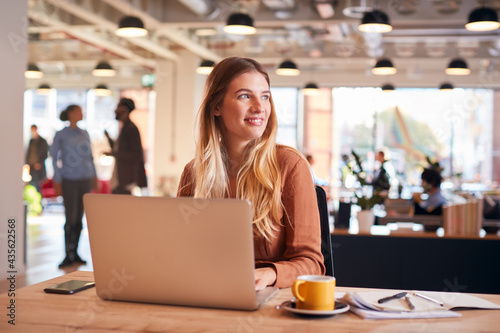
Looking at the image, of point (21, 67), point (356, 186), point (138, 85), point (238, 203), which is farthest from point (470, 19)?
point (138, 85)

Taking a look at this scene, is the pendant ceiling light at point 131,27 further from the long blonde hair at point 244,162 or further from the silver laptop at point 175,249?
the silver laptop at point 175,249

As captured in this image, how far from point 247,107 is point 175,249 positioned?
2.32 ft

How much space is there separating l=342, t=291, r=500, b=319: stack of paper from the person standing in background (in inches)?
388

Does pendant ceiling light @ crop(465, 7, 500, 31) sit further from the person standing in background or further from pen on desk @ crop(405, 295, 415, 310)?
the person standing in background

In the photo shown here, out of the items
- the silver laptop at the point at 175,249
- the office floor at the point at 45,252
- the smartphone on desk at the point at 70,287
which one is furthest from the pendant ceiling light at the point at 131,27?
the silver laptop at the point at 175,249

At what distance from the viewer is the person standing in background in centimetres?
1066

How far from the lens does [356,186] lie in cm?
490

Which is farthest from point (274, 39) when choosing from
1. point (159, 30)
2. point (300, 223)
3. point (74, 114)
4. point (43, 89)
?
point (300, 223)

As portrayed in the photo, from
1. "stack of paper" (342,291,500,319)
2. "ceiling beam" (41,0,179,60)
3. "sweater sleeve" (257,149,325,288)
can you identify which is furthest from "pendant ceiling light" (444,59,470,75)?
"stack of paper" (342,291,500,319)

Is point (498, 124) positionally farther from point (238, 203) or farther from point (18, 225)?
point (238, 203)

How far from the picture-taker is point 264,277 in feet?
4.72

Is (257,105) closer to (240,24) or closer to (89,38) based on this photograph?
(240,24)

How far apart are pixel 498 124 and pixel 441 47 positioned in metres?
2.92

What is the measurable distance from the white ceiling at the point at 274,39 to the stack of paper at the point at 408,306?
6354 millimetres
